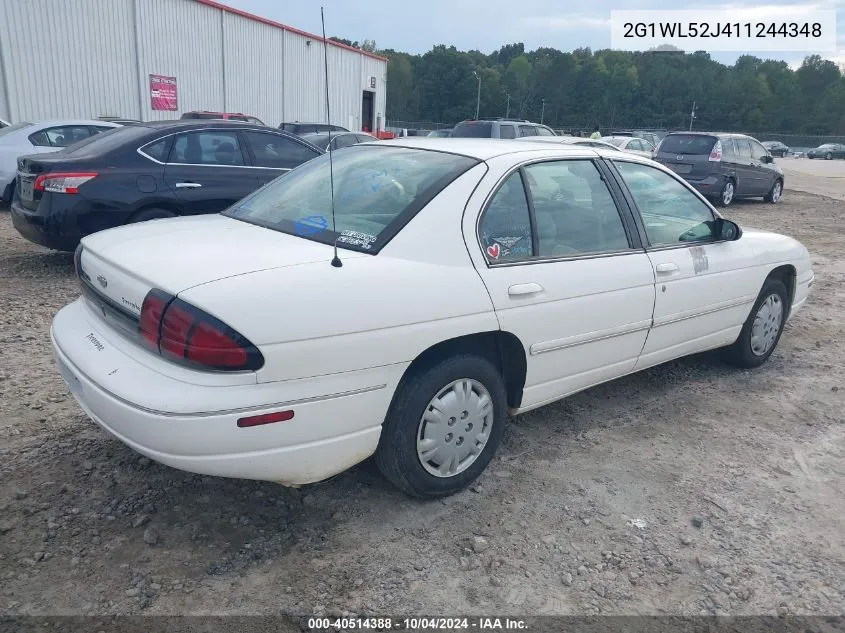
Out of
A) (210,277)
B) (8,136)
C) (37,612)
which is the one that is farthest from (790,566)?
(8,136)

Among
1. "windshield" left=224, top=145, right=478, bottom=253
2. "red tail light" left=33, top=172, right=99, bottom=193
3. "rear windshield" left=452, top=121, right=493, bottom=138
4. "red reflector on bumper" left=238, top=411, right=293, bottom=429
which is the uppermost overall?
"rear windshield" left=452, top=121, right=493, bottom=138

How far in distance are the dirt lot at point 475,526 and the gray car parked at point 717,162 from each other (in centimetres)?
1180

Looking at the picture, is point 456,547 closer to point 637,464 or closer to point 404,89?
point 637,464

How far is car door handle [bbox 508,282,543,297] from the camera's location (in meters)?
2.99

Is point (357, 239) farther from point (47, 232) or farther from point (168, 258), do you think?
point (47, 232)

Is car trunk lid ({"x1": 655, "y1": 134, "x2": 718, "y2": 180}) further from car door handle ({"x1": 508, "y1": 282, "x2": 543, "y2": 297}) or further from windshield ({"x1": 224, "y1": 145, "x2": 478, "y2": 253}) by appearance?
car door handle ({"x1": 508, "y1": 282, "x2": 543, "y2": 297})

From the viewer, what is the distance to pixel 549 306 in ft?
10.3

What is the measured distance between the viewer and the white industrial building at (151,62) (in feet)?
57.4

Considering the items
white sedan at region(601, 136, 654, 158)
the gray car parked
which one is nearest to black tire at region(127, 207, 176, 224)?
the gray car parked

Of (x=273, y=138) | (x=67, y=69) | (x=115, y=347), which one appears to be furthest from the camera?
(x=67, y=69)

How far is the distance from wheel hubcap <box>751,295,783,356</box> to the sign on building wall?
20436 millimetres

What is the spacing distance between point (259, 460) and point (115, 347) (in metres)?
0.78

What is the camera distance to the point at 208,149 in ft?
22.9

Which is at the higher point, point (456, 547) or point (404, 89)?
point (404, 89)
